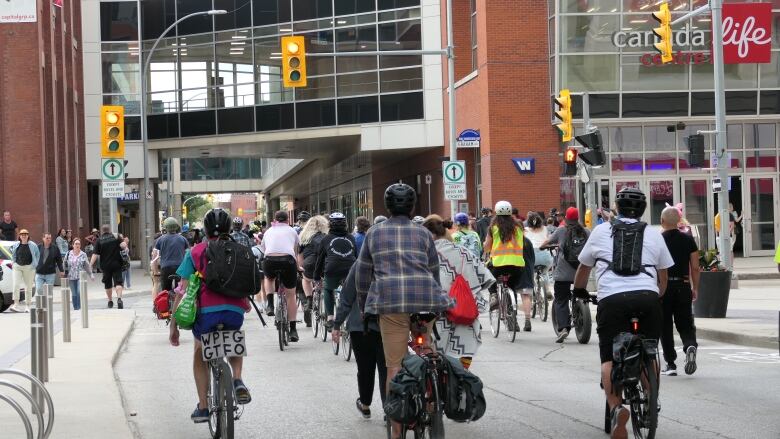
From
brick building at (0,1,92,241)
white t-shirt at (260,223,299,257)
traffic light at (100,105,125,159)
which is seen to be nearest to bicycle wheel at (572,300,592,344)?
white t-shirt at (260,223,299,257)

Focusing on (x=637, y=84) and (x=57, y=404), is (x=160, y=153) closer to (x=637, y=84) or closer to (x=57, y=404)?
(x=637, y=84)

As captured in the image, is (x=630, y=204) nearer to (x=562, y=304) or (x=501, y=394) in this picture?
(x=501, y=394)

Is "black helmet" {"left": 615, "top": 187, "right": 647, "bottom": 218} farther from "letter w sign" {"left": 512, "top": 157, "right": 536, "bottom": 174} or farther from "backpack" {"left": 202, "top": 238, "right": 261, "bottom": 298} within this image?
"letter w sign" {"left": 512, "top": 157, "right": 536, "bottom": 174}

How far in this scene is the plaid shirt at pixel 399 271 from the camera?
7.69 meters

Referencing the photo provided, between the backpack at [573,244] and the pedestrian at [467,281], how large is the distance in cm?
605

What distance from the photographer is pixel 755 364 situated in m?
13.6

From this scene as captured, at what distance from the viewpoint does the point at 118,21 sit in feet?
161

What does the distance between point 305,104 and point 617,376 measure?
122 ft

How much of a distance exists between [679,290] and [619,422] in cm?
452

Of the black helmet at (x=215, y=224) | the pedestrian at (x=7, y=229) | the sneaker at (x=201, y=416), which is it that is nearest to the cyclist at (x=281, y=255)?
the sneaker at (x=201, y=416)

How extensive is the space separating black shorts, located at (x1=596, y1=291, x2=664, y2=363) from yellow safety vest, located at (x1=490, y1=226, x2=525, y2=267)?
27.0 ft

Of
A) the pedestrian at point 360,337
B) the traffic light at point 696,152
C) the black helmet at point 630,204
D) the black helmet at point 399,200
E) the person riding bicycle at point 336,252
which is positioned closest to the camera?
the black helmet at point 399,200

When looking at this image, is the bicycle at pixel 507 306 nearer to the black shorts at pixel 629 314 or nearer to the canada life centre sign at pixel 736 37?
the black shorts at pixel 629 314

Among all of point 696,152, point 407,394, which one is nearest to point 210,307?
point 407,394
